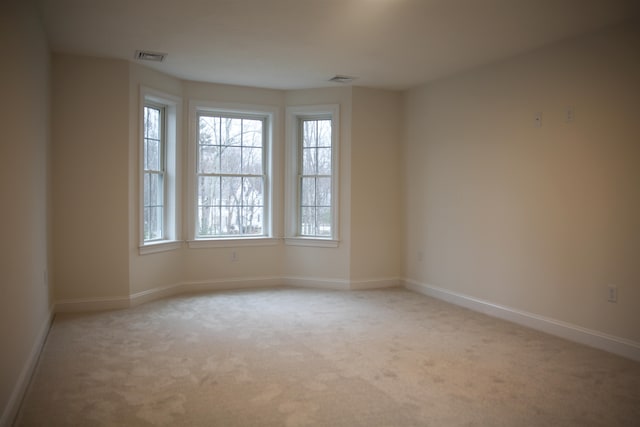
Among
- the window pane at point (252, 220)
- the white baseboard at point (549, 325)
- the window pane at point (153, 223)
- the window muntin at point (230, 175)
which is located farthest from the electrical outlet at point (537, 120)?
the window pane at point (153, 223)

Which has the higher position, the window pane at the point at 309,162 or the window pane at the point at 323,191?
the window pane at the point at 309,162

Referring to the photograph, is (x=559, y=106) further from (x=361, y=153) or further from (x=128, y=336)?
(x=128, y=336)

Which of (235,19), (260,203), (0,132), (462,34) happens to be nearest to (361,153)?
(260,203)

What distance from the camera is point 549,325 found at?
4043mm

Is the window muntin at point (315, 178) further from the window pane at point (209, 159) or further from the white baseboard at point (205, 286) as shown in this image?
the window pane at point (209, 159)

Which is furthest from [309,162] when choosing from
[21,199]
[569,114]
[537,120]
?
[21,199]

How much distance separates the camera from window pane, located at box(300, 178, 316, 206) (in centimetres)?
606

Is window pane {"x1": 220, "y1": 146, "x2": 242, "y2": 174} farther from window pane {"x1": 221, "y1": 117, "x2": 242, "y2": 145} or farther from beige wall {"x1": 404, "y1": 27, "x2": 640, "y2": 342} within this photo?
beige wall {"x1": 404, "y1": 27, "x2": 640, "y2": 342}

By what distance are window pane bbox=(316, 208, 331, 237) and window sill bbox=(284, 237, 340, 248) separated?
0.16m

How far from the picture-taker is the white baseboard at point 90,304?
4.59m

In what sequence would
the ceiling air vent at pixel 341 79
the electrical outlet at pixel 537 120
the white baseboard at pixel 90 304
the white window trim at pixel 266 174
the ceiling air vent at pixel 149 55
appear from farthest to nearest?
the white window trim at pixel 266 174, the ceiling air vent at pixel 341 79, the white baseboard at pixel 90 304, the ceiling air vent at pixel 149 55, the electrical outlet at pixel 537 120

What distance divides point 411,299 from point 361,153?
1.85 meters

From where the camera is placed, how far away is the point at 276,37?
4.00 m

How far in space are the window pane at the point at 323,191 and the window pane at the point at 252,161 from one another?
0.77 m
